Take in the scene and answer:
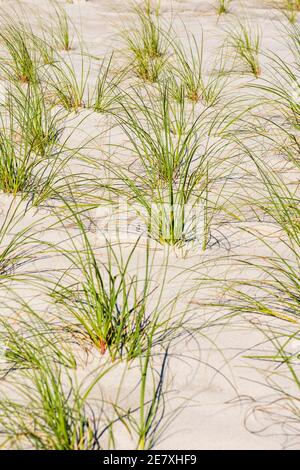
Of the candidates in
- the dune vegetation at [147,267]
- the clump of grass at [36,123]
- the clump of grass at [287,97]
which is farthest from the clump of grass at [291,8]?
the clump of grass at [36,123]

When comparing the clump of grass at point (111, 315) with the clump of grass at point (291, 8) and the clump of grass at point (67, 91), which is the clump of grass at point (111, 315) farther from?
the clump of grass at point (291, 8)

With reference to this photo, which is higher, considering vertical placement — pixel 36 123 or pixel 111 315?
pixel 36 123

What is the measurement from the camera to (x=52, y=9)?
4559 mm

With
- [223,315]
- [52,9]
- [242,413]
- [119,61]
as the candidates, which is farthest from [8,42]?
[242,413]

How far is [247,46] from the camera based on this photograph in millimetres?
3750

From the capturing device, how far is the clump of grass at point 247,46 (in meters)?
3.66

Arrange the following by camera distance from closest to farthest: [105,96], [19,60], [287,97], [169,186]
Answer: [169,186] < [287,97] < [105,96] < [19,60]

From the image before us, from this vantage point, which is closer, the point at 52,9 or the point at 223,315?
the point at 223,315

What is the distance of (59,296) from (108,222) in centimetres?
50

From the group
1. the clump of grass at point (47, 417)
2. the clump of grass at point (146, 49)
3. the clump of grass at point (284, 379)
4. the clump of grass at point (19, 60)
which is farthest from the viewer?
the clump of grass at point (146, 49)

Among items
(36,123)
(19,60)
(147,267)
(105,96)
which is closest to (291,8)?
(105,96)

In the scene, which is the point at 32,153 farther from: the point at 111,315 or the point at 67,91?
the point at 111,315

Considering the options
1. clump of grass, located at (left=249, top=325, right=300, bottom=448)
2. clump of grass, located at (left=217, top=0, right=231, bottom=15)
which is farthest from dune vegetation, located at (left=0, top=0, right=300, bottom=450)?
clump of grass, located at (left=217, top=0, right=231, bottom=15)
